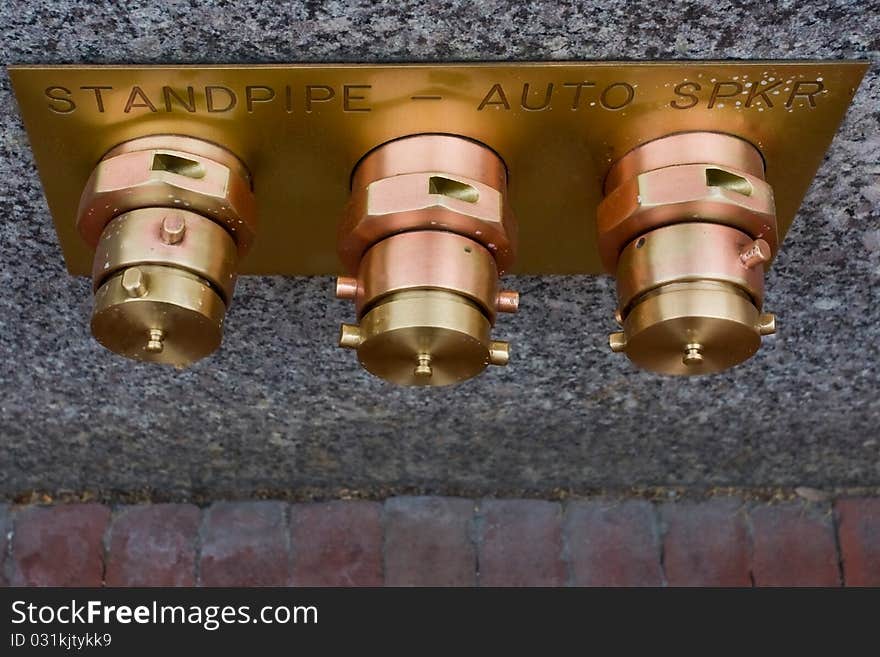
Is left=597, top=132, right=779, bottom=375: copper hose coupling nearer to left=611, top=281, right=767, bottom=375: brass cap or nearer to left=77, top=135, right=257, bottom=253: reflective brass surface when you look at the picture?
left=611, top=281, right=767, bottom=375: brass cap

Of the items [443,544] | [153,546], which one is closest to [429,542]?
[443,544]

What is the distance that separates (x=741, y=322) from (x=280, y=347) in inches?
19.4

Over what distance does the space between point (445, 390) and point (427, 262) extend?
44 centimetres

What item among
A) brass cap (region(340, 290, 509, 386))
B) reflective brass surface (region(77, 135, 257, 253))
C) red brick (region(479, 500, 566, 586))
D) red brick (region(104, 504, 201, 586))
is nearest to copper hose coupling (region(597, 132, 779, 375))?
brass cap (region(340, 290, 509, 386))

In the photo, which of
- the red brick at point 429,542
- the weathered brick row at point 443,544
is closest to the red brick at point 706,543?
the weathered brick row at point 443,544

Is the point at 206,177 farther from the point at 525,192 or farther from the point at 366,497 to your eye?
the point at 366,497

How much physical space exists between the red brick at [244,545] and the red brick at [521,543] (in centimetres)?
23

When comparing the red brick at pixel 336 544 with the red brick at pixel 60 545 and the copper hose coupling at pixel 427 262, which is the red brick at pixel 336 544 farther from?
the copper hose coupling at pixel 427 262

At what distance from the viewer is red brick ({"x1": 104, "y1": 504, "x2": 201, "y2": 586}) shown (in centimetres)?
123

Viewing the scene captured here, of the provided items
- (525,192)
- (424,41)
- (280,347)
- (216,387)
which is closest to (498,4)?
(424,41)

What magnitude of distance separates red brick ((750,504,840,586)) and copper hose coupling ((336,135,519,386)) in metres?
0.65

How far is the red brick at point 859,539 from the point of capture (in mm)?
1221

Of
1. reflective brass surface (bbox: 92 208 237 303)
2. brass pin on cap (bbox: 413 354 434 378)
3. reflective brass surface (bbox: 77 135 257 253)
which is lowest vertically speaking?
brass pin on cap (bbox: 413 354 434 378)

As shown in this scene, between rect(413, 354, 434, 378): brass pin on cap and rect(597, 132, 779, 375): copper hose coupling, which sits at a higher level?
rect(597, 132, 779, 375): copper hose coupling
